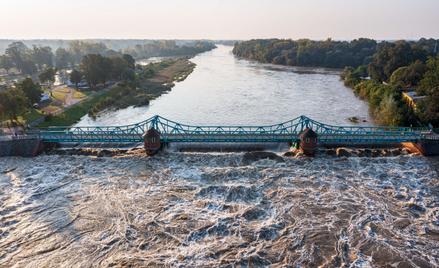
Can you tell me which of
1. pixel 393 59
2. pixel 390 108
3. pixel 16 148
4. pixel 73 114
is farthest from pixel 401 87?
pixel 16 148

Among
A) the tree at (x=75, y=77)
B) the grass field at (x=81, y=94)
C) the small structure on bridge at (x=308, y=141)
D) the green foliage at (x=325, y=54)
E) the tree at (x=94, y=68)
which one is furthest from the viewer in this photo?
the green foliage at (x=325, y=54)

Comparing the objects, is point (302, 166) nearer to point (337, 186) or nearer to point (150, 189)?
point (337, 186)

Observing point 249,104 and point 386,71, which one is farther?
point 386,71

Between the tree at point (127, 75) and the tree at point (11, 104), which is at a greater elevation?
the tree at point (127, 75)

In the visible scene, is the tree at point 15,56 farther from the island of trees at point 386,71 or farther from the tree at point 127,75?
the island of trees at point 386,71

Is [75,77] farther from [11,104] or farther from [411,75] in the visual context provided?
[411,75]

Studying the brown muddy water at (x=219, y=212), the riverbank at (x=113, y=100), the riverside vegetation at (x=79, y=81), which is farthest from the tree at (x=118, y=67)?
the brown muddy water at (x=219, y=212)
